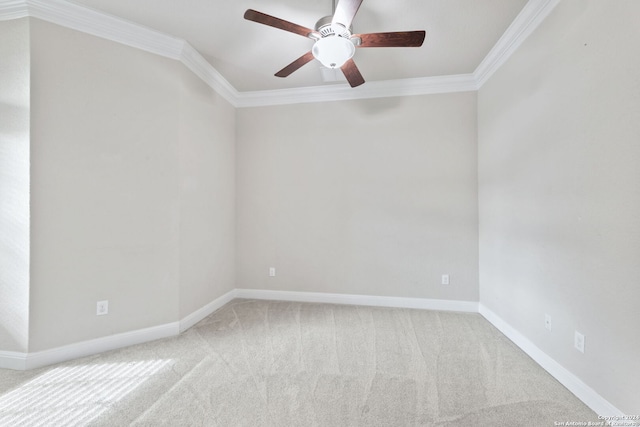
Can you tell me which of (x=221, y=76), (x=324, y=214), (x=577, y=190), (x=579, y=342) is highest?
(x=221, y=76)

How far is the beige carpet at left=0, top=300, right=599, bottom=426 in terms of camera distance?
A: 1.56 metres

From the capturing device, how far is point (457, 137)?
321cm

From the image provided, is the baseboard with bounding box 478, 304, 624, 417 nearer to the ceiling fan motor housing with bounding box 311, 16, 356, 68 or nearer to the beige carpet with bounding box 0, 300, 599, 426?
the beige carpet with bounding box 0, 300, 599, 426

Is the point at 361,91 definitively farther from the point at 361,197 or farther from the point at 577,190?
the point at 577,190

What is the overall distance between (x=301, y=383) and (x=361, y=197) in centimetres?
218

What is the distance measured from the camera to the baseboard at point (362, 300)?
319 centimetres

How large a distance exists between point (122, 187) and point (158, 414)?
5.79 feet

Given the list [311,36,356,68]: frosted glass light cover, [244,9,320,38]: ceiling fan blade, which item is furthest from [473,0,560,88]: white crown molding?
[244,9,320,38]: ceiling fan blade

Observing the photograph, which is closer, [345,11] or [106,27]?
[345,11]

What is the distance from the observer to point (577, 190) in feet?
5.66

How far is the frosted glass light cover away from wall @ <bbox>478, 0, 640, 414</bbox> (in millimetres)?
1428

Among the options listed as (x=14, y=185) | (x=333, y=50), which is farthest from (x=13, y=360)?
(x=333, y=50)

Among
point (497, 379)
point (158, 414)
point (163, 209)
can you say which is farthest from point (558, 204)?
point (163, 209)

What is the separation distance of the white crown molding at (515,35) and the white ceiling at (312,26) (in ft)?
0.18
